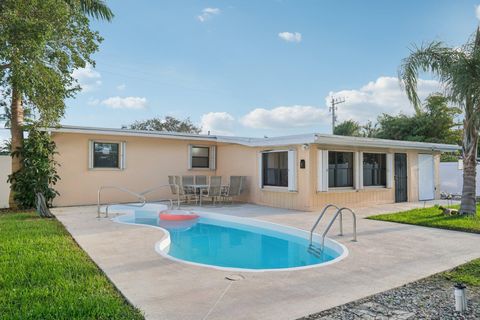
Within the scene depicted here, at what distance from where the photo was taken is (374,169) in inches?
539

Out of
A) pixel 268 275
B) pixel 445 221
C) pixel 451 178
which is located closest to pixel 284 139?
pixel 445 221

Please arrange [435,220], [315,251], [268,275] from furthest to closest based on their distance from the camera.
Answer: [435,220], [315,251], [268,275]

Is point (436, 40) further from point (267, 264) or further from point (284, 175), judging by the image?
point (267, 264)

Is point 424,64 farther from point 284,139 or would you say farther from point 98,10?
point 98,10

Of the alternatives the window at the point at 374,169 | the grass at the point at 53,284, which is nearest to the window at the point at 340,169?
the window at the point at 374,169

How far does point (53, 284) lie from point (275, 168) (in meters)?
9.77

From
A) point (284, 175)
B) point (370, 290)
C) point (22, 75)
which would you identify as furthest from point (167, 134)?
point (370, 290)

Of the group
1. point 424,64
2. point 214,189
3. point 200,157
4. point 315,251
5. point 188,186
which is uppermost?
point 424,64

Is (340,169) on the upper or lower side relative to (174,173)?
upper

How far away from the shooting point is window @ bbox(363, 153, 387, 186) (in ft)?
44.0

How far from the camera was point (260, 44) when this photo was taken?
14859mm

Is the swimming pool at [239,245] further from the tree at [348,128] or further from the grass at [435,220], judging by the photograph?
the tree at [348,128]

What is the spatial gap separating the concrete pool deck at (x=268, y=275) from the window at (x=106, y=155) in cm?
633

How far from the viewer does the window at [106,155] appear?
44.6ft
